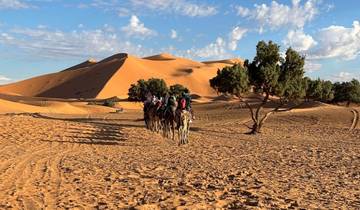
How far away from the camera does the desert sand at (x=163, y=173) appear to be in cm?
937

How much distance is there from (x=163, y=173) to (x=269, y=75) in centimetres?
1838

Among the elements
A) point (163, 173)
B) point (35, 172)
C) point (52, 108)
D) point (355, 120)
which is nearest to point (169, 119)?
point (163, 173)

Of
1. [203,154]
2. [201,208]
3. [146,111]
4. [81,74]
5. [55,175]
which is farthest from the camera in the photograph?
[81,74]

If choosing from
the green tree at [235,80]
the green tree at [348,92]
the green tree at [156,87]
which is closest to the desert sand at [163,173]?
the green tree at [235,80]

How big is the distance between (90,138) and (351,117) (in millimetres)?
23346

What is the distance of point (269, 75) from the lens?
30.1 m

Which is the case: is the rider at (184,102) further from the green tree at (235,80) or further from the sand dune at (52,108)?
the sand dune at (52,108)

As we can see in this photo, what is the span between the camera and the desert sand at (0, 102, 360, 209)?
30.7 feet

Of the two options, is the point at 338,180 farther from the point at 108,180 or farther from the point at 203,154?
the point at 203,154

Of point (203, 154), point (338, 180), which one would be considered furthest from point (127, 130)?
point (338, 180)

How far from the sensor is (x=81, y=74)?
436 ft

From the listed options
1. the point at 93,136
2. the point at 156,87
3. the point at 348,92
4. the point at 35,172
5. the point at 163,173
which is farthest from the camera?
the point at 156,87

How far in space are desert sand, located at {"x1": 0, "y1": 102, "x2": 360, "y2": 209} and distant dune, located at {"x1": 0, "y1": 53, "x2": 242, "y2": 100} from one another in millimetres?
81571

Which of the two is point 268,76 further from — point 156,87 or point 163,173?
point 156,87
